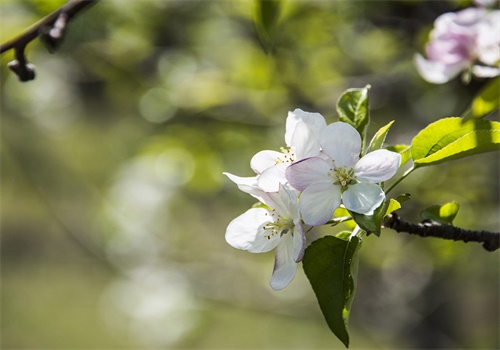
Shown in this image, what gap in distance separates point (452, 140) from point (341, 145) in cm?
11

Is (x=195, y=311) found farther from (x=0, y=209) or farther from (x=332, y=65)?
(x=0, y=209)

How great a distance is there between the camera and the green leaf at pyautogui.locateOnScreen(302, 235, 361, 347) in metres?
0.55

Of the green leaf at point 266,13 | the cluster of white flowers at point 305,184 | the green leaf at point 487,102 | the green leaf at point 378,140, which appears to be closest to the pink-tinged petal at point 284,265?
the cluster of white flowers at point 305,184

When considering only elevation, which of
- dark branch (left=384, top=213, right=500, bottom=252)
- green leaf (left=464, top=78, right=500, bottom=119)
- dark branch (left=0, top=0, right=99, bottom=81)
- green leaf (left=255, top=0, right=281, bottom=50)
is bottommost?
dark branch (left=384, top=213, right=500, bottom=252)

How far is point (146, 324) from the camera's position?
2.54 m

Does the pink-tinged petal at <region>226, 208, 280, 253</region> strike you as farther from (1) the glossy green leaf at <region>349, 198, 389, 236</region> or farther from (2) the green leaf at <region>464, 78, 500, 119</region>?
(2) the green leaf at <region>464, 78, 500, 119</region>

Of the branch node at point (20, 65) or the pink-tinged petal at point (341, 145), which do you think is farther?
the branch node at point (20, 65)

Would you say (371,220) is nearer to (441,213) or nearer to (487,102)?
(441,213)

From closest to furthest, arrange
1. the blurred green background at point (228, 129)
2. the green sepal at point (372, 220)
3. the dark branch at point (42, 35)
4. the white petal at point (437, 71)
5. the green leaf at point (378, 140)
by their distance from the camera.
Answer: the green sepal at point (372, 220) < the green leaf at point (378, 140) < the dark branch at point (42, 35) < the white petal at point (437, 71) < the blurred green background at point (228, 129)

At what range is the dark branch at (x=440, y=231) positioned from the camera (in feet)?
2.13

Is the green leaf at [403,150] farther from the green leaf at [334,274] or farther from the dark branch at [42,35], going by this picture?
the dark branch at [42,35]

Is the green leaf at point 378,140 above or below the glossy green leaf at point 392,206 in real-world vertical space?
above

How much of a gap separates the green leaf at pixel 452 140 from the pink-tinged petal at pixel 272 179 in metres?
Result: 0.13

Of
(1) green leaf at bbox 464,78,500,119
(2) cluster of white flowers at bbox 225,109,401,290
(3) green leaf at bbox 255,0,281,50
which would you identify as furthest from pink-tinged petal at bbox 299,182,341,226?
(3) green leaf at bbox 255,0,281,50
